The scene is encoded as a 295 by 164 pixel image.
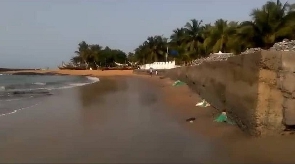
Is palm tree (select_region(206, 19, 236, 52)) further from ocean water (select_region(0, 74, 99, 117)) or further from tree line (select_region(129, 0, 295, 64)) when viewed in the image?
ocean water (select_region(0, 74, 99, 117))

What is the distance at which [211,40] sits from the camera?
43.3m

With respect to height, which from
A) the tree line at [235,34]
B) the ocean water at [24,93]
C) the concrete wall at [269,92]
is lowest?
the ocean water at [24,93]

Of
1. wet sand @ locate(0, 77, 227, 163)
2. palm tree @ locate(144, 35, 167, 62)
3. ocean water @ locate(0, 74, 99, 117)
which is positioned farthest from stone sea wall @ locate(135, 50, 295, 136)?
palm tree @ locate(144, 35, 167, 62)

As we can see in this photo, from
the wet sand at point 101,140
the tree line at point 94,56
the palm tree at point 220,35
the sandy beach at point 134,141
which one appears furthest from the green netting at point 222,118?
the tree line at point 94,56

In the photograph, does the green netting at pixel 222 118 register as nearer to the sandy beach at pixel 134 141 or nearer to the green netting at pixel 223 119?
the green netting at pixel 223 119

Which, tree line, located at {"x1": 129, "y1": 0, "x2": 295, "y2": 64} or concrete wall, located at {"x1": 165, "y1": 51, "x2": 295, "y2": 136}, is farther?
tree line, located at {"x1": 129, "y1": 0, "x2": 295, "y2": 64}

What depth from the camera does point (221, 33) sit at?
4169 centimetres

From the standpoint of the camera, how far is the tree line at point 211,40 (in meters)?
27.1

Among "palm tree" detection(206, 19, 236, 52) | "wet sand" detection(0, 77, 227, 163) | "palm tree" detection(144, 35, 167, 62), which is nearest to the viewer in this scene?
"wet sand" detection(0, 77, 227, 163)

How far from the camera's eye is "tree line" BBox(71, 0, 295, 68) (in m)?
27.1

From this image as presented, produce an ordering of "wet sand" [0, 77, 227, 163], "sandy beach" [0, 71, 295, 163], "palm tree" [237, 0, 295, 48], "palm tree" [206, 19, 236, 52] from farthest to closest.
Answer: "palm tree" [206, 19, 236, 52] < "palm tree" [237, 0, 295, 48] < "wet sand" [0, 77, 227, 163] < "sandy beach" [0, 71, 295, 163]

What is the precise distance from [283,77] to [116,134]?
383 centimetres

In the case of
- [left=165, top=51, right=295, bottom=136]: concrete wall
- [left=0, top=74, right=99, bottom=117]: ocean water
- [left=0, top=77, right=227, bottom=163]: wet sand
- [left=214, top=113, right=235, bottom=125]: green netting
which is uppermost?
[left=165, top=51, right=295, bottom=136]: concrete wall

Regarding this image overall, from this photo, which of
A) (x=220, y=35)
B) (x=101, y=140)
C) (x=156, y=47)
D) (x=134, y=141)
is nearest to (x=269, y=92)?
(x=134, y=141)
